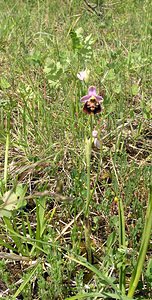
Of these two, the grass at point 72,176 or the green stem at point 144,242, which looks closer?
the green stem at point 144,242

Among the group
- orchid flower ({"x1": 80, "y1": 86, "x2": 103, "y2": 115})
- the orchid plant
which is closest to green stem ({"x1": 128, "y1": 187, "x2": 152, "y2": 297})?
the orchid plant

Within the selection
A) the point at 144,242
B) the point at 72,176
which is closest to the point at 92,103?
the point at 72,176

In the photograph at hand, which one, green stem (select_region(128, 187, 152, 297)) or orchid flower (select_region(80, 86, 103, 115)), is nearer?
green stem (select_region(128, 187, 152, 297))

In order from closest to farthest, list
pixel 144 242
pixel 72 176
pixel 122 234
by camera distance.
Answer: pixel 144 242, pixel 122 234, pixel 72 176

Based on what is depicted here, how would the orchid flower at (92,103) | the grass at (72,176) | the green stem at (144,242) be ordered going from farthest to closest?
1. the orchid flower at (92,103)
2. the grass at (72,176)
3. the green stem at (144,242)

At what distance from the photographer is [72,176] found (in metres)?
1.44

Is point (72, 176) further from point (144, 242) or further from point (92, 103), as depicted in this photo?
point (144, 242)

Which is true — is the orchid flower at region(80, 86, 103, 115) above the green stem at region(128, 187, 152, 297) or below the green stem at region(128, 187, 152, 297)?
above

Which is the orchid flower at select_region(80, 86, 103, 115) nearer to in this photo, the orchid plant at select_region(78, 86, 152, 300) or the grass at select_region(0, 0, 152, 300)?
the orchid plant at select_region(78, 86, 152, 300)

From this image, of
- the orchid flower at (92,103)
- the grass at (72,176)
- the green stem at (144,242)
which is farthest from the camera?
the orchid flower at (92,103)

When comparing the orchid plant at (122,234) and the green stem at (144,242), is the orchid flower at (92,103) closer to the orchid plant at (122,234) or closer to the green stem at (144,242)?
the orchid plant at (122,234)

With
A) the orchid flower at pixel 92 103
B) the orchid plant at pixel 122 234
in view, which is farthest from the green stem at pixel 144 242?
the orchid flower at pixel 92 103

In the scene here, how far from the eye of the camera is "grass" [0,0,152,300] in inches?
43.6

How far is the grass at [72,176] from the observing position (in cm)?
111
